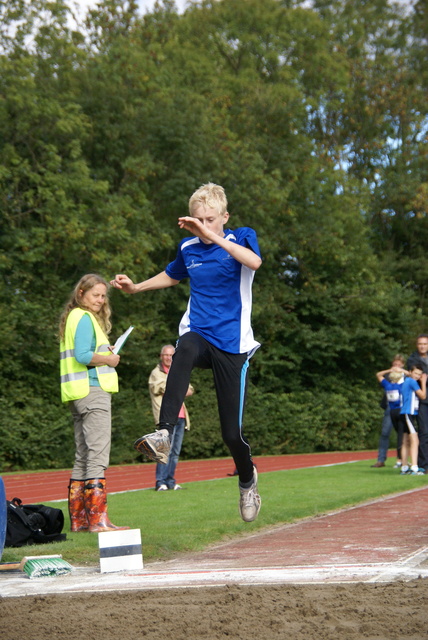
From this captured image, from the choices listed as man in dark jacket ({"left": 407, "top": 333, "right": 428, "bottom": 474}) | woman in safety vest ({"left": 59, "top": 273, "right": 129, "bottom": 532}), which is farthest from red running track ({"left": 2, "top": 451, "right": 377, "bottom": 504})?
woman in safety vest ({"left": 59, "top": 273, "right": 129, "bottom": 532})

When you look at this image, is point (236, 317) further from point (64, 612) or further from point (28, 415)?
point (28, 415)

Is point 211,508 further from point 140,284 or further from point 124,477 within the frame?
point 124,477

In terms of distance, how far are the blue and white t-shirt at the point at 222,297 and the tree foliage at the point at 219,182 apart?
14.5 meters

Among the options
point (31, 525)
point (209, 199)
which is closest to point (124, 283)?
point (209, 199)

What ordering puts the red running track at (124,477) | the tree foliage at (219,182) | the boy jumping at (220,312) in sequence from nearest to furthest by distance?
the boy jumping at (220,312)
the red running track at (124,477)
the tree foliage at (219,182)

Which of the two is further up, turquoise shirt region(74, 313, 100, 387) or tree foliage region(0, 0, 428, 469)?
tree foliage region(0, 0, 428, 469)

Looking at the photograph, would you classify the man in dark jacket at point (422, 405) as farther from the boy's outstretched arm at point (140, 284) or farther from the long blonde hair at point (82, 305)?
the boy's outstretched arm at point (140, 284)

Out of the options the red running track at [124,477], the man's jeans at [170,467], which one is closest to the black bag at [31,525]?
the red running track at [124,477]

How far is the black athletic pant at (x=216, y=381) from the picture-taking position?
232 inches

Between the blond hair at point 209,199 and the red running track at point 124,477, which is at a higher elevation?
the blond hair at point 209,199

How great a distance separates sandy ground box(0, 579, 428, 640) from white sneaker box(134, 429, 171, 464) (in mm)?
917

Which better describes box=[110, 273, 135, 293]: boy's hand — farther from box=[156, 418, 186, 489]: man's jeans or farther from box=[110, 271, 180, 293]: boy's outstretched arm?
box=[156, 418, 186, 489]: man's jeans

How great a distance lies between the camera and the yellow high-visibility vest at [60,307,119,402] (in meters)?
8.02

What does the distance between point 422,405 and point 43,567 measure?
10399 millimetres
